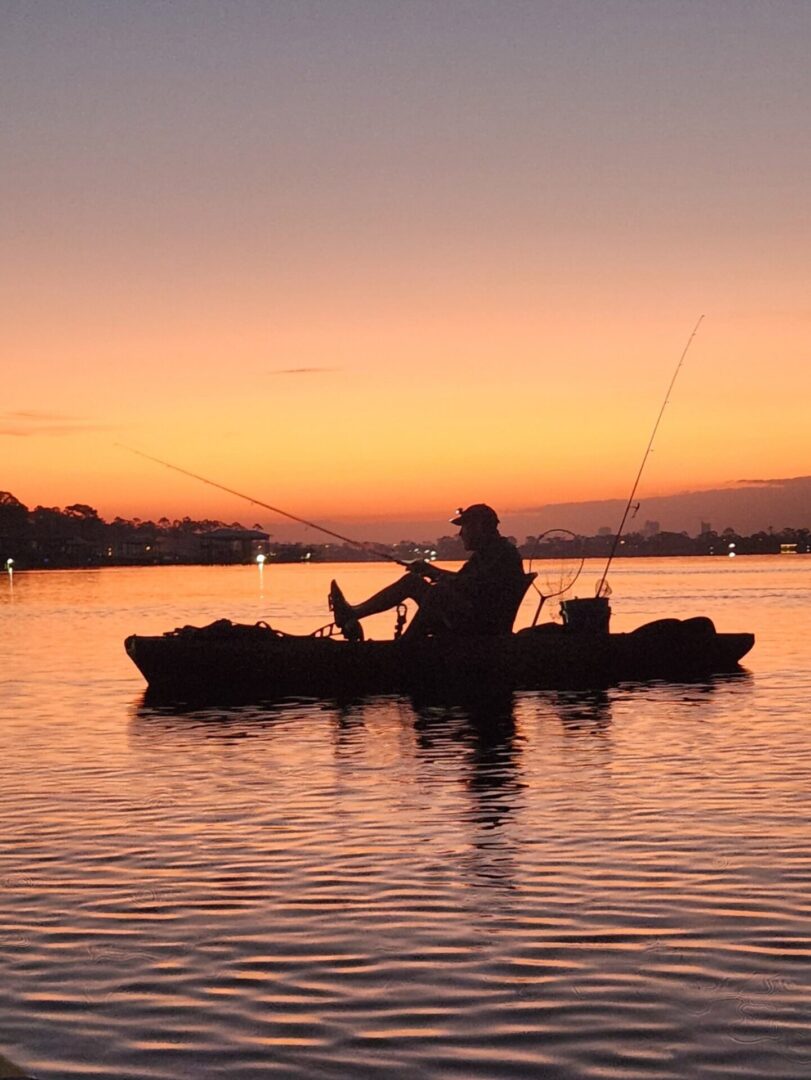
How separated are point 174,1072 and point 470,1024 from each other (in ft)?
4.10

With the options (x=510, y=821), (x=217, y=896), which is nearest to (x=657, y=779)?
(x=510, y=821)

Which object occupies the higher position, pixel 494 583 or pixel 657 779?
pixel 494 583

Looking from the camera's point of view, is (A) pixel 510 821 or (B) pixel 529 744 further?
(B) pixel 529 744

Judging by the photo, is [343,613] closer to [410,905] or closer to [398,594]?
[398,594]

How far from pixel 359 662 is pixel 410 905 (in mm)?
13185

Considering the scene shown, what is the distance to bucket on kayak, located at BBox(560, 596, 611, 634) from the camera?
2322 centimetres

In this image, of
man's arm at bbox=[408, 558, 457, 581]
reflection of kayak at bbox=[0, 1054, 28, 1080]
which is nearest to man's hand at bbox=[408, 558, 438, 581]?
man's arm at bbox=[408, 558, 457, 581]

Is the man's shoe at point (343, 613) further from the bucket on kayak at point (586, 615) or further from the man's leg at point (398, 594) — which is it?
the bucket on kayak at point (586, 615)

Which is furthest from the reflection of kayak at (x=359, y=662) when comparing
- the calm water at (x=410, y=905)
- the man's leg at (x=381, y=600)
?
the calm water at (x=410, y=905)

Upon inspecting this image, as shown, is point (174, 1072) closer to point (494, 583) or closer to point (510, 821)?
point (510, 821)

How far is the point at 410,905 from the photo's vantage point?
8930mm

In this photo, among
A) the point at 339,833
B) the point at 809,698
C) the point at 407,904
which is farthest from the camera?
the point at 809,698

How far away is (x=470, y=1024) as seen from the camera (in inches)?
258

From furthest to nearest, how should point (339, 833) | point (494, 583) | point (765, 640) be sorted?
point (765, 640) < point (494, 583) < point (339, 833)
